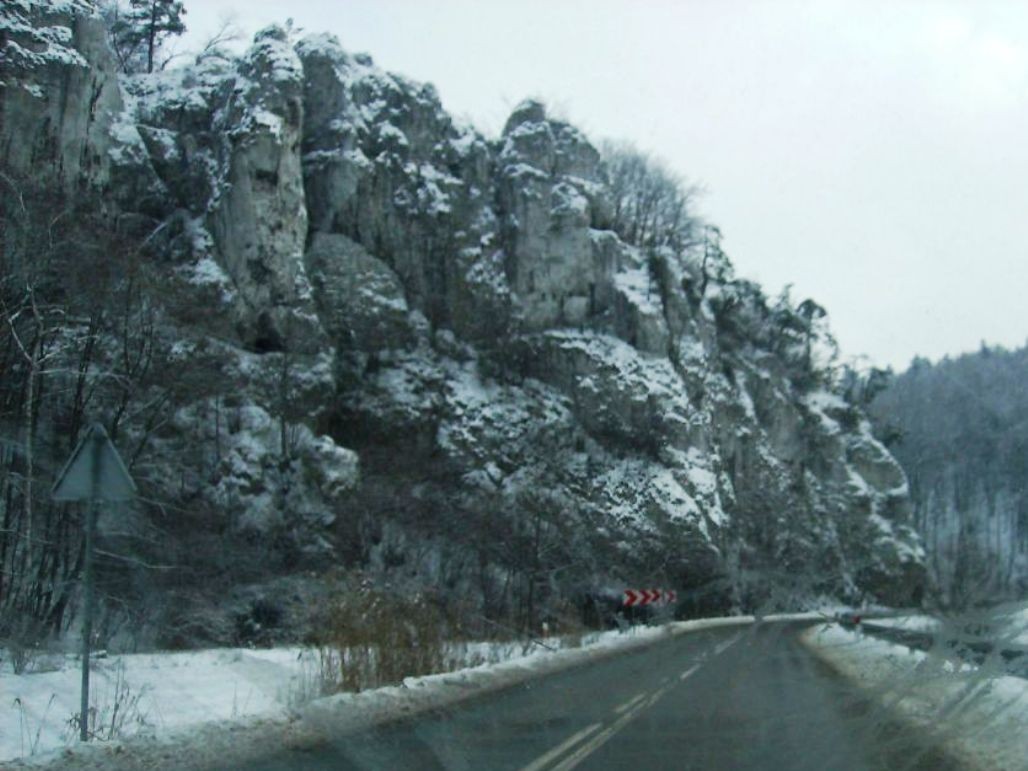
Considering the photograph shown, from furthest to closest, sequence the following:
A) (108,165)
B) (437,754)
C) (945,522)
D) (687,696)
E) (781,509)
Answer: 1. (781,509)
2. (945,522)
3. (108,165)
4. (687,696)
5. (437,754)

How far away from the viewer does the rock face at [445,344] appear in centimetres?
4134

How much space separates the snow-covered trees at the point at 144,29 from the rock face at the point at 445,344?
9.38 metres

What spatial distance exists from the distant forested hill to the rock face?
36.5 ft

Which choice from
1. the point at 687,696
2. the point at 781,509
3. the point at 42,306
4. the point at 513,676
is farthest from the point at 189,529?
the point at 781,509

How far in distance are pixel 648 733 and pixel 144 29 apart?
196ft

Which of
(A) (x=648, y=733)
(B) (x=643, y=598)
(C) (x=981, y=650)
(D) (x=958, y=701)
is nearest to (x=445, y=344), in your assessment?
(B) (x=643, y=598)

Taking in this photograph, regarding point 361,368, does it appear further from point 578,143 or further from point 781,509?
point 781,509

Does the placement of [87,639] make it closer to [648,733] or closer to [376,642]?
[648,733]

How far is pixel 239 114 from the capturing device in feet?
157

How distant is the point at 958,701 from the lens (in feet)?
41.9

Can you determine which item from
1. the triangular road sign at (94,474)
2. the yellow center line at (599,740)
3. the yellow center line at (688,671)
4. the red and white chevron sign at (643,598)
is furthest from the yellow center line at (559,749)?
the red and white chevron sign at (643,598)

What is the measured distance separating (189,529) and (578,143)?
130ft

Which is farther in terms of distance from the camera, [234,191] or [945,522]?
[945,522]

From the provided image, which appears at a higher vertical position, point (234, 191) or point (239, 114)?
point (239, 114)
